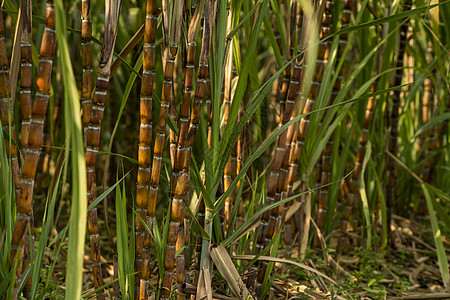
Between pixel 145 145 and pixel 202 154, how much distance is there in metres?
0.16

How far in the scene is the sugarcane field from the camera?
2.36ft

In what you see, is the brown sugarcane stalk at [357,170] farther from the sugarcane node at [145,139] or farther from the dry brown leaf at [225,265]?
the sugarcane node at [145,139]

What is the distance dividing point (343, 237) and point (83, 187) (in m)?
1.07

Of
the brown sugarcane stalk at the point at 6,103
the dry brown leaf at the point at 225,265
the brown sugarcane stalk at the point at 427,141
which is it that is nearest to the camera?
the brown sugarcane stalk at the point at 6,103

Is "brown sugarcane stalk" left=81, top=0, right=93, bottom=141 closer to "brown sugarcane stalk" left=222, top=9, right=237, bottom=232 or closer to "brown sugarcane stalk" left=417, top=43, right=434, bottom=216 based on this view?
"brown sugarcane stalk" left=222, top=9, right=237, bottom=232

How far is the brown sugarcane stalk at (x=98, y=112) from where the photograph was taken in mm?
735

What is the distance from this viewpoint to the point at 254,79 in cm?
113

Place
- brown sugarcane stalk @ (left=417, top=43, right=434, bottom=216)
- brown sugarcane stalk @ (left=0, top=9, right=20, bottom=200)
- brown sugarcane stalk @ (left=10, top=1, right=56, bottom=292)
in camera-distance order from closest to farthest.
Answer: brown sugarcane stalk @ (left=10, top=1, right=56, bottom=292)
brown sugarcane stalk @ (left=0, top=9, right=20, bottom=200)
brown sugarcane stalk @ (left=417, top=43, right=434, bottom=216)

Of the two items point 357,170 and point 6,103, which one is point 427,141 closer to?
point 357,170

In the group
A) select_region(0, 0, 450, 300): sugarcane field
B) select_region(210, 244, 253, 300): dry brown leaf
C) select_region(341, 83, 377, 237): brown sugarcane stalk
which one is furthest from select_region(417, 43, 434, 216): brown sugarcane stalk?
select_region(210, 244, 253, 300): dry brown leaf

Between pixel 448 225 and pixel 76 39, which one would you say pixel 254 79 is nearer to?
pixel 448 225

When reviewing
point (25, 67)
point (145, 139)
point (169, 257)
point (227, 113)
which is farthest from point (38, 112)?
point (227, 113)

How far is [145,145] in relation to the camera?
818 millimetres

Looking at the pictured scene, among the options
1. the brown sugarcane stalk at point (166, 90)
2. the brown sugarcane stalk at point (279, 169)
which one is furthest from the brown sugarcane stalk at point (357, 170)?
the brown sugarcane stalk at point (166, 90)
